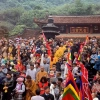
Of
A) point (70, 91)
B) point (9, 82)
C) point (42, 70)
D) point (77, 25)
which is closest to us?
point (70, 91)

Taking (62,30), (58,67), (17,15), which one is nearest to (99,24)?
(62,30)

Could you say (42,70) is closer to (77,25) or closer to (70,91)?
(70,91)

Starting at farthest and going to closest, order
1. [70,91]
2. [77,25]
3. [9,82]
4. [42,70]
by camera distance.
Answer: [77,25] → [42,70] → [9,82] → [70,91]

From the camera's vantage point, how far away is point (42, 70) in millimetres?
14109

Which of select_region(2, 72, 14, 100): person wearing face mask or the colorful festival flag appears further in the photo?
select_region(2, 72, 14, 100): person wearing face mask

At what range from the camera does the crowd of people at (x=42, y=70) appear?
12.3m

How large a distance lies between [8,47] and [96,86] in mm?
10613

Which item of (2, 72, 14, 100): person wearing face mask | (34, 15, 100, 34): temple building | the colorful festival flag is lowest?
(2, 72, 14, 100): person wearing face mask

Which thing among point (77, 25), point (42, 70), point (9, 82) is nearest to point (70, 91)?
point (9, 82)

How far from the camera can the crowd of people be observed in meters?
12.3

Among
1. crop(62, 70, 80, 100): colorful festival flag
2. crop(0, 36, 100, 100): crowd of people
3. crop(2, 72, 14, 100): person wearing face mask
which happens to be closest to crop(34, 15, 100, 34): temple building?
crop(0, 36, 100, 100): crowd of people

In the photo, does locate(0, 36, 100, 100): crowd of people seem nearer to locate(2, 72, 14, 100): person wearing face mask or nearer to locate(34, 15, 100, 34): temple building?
locate(2, 72, 14, 100): person wearing face mask

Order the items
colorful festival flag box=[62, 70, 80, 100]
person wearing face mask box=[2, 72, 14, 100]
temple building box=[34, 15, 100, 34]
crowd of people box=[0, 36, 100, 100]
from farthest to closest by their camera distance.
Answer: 1. temple building box=[34, 15, 100, 34]
2. person wearing face mask box=[2, 72, 14, 100]
3. crowd of people box=[0, 36, 100, 100]
4. colorful festival flag box=[62, 70, 80, 100]

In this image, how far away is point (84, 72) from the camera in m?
10.3
